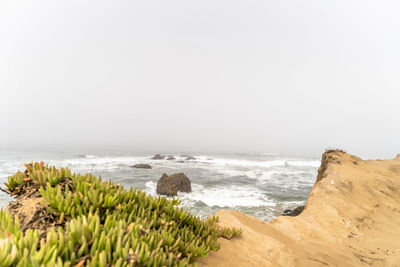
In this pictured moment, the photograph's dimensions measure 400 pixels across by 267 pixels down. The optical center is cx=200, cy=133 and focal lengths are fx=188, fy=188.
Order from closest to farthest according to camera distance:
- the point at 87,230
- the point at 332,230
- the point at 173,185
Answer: the point at 87,230 < the point at 332,230 < the point at 173,185

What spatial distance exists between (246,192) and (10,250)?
16.7 metres

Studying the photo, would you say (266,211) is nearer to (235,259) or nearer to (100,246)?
(235,259)

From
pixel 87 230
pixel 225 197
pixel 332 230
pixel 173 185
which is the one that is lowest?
pixel 225 197

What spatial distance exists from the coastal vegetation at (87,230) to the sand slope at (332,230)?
0.49 m

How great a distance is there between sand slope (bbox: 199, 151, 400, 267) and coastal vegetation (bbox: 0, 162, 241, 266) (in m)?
0.49

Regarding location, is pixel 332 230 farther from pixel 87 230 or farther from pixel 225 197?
pixel 225 197

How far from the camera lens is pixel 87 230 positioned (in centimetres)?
173

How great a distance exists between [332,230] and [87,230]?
616 centimetres

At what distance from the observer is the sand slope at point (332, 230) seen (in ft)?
10.8

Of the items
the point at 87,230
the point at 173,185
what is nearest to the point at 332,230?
the point at 87,230

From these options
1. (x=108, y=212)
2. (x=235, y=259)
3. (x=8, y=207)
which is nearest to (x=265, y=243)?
(x=235, y=259)

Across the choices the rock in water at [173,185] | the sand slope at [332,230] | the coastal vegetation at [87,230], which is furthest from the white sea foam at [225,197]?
the coastal vegetation at [87,230]

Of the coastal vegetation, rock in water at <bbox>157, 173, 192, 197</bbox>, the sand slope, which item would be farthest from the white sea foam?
the coastal vegetation

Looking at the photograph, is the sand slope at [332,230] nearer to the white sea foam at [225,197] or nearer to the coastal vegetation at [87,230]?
the coastal vegetation at [87,230]
